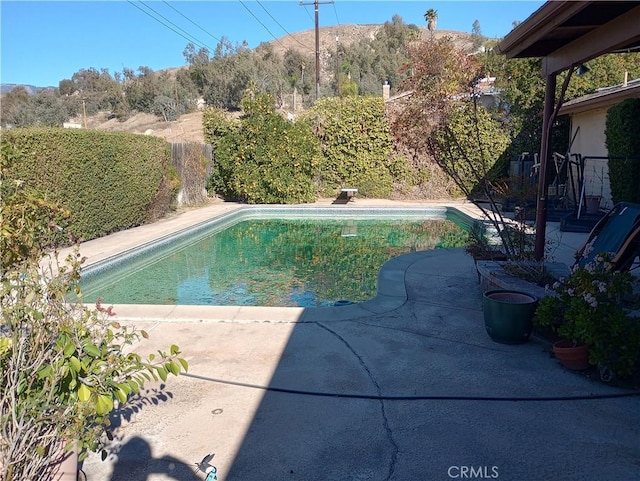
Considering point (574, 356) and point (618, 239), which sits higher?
point (618, 239)

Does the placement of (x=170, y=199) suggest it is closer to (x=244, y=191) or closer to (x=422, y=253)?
(x=244, y=191)

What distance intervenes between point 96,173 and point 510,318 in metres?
8.31

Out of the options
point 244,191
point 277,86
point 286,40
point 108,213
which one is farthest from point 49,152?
point 286,40

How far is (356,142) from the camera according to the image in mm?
16641

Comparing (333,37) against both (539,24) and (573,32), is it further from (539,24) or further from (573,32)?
(539,24)

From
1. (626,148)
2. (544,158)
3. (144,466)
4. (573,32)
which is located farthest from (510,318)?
(626,148)

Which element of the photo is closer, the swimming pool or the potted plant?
the potted plant

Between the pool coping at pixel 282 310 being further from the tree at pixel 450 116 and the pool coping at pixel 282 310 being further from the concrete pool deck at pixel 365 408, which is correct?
the tree at pixel 450 116

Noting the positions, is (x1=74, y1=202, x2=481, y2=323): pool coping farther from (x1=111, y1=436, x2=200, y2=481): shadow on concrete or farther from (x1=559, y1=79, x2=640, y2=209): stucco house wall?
(x1=559, y1=79, x2=640, y2=209): stucco house wall

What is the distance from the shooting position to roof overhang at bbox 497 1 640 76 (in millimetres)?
3863

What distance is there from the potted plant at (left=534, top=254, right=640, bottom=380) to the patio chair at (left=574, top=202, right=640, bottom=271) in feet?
2.28

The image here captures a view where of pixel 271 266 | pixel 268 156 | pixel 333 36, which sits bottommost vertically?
pixel 271 266

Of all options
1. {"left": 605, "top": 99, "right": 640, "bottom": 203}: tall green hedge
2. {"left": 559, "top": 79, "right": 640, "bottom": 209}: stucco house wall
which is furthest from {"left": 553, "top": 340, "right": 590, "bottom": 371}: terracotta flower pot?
{"left": 559, "top": 79, "right": 640, "bottom": 209}: stucco house wall

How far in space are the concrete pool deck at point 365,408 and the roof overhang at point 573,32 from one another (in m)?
2.73
